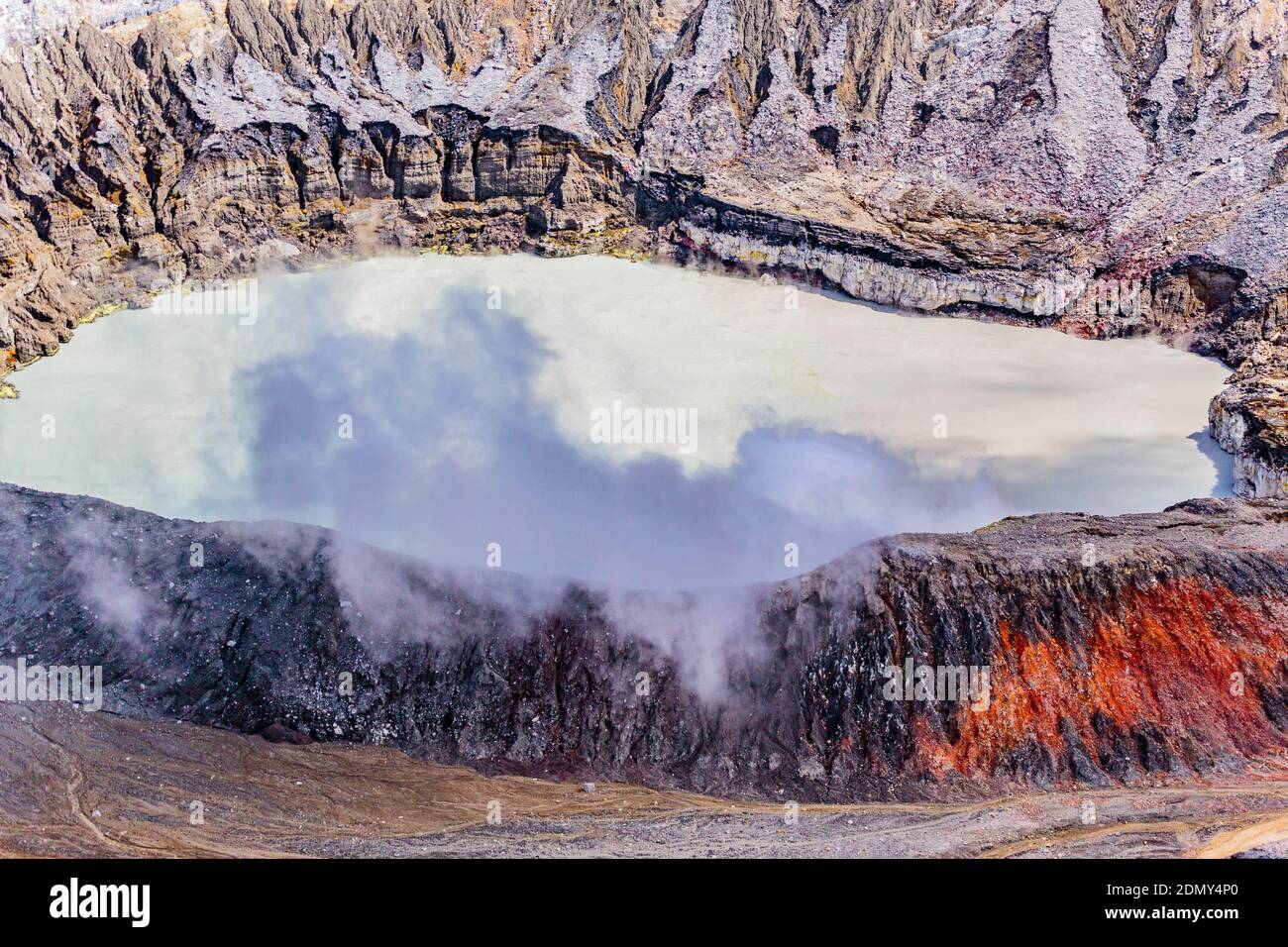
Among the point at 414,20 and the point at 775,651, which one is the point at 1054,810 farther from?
the point at 414,20

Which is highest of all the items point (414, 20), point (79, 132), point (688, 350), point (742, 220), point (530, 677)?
point (414, 20)

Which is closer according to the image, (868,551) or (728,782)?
(728,782)

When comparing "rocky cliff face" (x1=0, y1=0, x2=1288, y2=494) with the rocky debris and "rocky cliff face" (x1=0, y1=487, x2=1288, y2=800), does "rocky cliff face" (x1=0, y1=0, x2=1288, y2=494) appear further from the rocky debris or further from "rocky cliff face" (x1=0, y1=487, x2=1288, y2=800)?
the rocky debris

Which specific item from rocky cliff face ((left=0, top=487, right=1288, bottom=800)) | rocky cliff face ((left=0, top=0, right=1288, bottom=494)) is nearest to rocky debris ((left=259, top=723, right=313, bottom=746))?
rocky cliff face ((left=0, top=487, right=1288, bottom=800))

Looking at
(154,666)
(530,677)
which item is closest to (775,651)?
(530,677)

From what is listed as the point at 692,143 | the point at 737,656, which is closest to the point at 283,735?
the point at 737,656

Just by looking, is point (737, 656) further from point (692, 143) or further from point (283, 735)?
point (692, 143)

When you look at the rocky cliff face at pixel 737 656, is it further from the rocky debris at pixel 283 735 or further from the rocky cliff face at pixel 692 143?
the rocky cliff face at pixel 692 143
